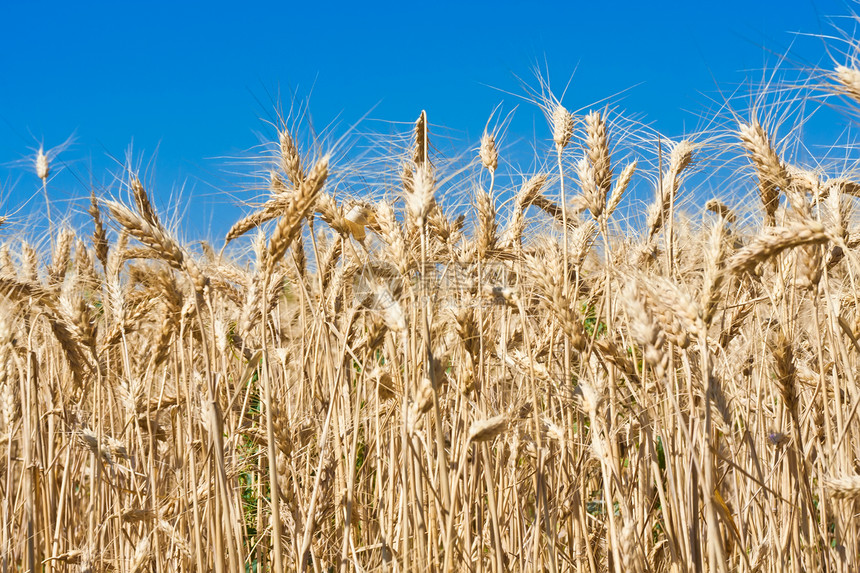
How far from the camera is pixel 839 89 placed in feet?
5.03

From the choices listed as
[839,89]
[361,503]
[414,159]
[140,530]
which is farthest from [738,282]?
[140,530]

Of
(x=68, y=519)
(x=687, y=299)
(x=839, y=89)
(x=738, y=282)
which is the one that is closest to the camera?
(x=687, y=299)

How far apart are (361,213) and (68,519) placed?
1.53m

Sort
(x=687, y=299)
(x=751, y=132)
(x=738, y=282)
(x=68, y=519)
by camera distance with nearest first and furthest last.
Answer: (x=687, y=299) → (x=751, y=132) → (x=68, y=519) → (x=738, y=282)

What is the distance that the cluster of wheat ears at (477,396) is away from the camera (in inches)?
60.8

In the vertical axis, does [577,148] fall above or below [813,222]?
above

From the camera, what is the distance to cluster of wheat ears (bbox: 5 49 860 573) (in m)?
1.54

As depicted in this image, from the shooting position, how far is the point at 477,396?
2.06 meters

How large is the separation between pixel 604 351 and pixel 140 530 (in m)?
1.87

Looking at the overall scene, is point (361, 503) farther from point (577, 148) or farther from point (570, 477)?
point (577, 148)

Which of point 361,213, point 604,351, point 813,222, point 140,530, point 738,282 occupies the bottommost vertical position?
point 140,530

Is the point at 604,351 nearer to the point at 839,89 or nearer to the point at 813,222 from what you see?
the point at 813,222

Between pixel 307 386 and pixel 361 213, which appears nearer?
pixel 361 213

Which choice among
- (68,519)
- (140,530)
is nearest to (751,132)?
(140,530)
